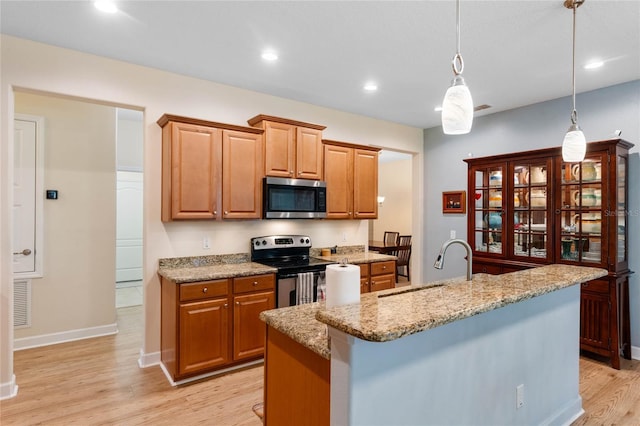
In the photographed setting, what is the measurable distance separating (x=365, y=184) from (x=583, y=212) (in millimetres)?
2277

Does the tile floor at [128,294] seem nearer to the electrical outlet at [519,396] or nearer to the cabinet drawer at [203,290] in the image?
the cabinet drawer at [203,290]

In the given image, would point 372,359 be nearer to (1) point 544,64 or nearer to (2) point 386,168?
(1) point 544,64

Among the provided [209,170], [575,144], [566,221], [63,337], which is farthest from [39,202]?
[566,221]

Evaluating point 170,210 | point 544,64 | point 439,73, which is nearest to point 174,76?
point 170,210

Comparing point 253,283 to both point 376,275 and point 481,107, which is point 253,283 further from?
point 481,107

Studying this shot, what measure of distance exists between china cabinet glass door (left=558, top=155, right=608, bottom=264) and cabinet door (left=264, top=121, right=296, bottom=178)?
2.80 metres

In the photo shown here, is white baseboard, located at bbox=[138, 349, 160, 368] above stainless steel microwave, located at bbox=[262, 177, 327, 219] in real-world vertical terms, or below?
below

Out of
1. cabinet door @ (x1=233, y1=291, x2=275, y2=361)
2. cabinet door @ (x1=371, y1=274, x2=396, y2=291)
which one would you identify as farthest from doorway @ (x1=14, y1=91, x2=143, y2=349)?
cabinet door @ (x1=371, y1=274, x2=396, y2=291)

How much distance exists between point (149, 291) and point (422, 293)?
262 centimetres

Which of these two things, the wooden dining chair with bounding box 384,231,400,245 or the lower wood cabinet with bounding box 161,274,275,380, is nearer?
the lower wood cabinet with bounding box 161,274,275,380

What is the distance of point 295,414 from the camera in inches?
61.6

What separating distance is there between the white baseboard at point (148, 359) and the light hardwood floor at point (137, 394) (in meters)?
0.05

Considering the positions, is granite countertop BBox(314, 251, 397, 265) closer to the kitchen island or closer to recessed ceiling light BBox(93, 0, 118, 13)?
the kitchen island

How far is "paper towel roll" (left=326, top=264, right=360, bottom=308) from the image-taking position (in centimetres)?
147
